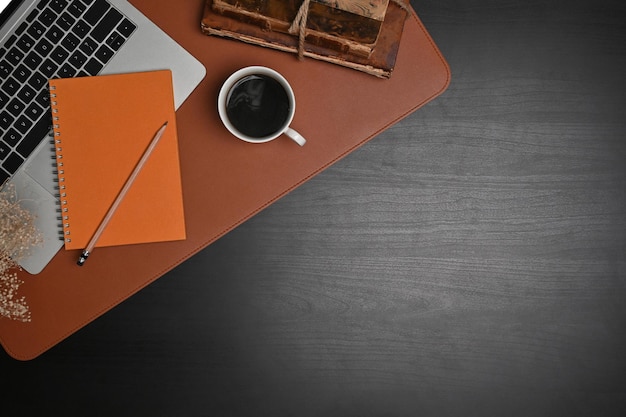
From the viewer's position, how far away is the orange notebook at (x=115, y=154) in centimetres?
75

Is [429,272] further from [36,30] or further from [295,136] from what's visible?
[36,30]

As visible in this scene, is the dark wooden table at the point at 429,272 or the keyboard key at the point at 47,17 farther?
the dark wooden table at the point at 429,272

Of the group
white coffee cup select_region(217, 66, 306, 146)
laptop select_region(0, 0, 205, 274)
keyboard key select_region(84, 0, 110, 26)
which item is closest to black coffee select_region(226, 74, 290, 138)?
white coffee cup select_region(217, 66, 306, 146)

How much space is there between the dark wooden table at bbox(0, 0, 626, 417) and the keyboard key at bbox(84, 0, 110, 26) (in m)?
0.43

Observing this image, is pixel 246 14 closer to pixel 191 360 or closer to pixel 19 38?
pixel 19 38

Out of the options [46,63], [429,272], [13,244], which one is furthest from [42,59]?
[429,272]

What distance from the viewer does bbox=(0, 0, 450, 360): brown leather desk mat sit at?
0.77 m

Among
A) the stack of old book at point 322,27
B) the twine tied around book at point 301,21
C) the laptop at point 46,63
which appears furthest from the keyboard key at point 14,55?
the twine tied around book at point 301,21

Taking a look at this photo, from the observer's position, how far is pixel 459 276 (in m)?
1.02

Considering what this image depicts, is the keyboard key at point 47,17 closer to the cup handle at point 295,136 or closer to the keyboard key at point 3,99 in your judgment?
the keyboard key at point 3,99

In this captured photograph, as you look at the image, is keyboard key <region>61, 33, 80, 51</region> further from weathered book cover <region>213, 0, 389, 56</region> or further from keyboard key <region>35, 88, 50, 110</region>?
weathered book cover <region>213, 0, 389, 56</region>

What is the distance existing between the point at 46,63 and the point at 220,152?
28 centimetres

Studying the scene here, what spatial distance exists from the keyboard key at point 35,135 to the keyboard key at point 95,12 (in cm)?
15

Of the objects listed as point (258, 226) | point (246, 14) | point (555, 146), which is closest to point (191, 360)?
point (258, 226)
